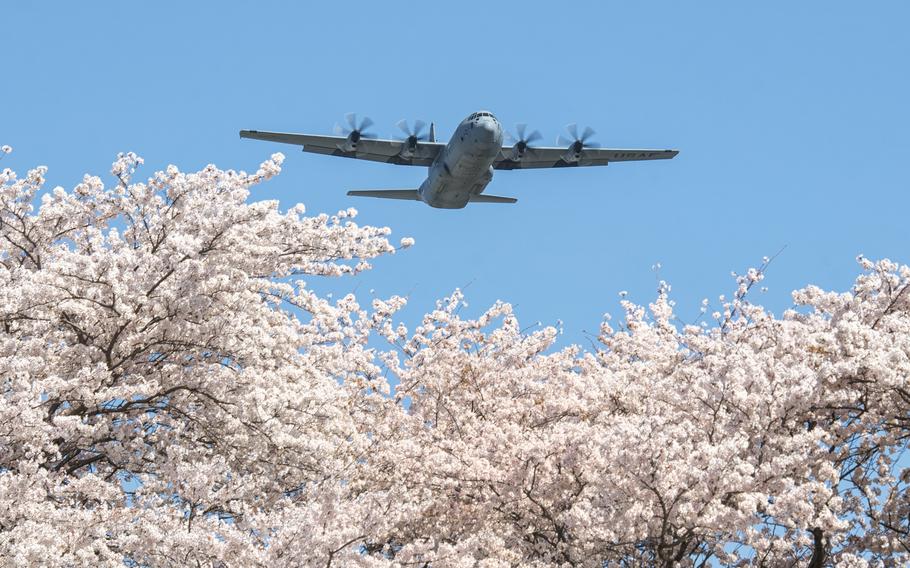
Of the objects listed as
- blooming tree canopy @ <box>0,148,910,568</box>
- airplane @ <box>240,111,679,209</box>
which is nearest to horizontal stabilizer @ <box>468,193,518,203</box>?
airplane @ <box>240,111,679,209</box>

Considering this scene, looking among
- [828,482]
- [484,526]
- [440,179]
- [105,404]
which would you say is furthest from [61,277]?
[440,179]

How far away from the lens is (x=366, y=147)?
141 ft

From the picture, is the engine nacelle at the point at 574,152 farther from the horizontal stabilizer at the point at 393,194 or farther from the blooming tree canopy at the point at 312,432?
the blooming tree canopy at the point at 312,432

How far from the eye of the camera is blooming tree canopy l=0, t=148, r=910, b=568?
1398 cm

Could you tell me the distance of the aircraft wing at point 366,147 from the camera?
41281 millimetres

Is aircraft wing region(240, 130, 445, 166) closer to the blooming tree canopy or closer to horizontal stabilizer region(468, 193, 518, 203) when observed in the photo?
horizontal stabilizer region(468, 193, 518, 203)

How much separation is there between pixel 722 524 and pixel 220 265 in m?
8.82

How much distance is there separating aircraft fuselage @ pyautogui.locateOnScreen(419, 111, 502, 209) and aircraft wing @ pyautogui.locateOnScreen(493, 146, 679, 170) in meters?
2.36

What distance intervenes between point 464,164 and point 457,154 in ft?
1.54

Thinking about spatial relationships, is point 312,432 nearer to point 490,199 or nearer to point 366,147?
point 366,147

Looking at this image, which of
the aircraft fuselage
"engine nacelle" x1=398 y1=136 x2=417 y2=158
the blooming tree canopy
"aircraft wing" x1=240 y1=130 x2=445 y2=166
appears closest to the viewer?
the blooming tree canopy

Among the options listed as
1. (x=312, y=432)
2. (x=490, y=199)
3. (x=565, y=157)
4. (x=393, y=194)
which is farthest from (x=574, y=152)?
(x=312, y=432)

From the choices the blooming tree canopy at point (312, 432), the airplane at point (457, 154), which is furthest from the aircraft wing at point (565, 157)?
the blooming tree canopy at point (312, 432)

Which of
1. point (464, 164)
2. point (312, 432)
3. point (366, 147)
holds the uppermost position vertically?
point (366, 147)
